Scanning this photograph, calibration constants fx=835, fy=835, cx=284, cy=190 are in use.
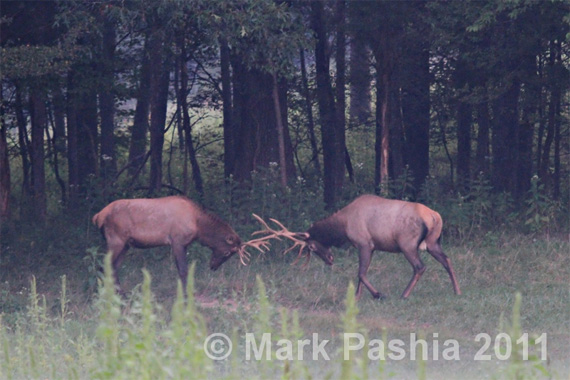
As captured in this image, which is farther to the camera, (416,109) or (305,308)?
(416,109)

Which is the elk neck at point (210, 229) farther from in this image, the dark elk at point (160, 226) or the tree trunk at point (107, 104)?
the tree trunk at point (107, 104)

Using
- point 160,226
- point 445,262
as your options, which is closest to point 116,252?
point 160,226

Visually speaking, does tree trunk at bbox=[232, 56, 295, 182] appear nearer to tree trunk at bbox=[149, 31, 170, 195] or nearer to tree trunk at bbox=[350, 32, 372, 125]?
tree trunk at bbox=[149, 31, 170, 195]

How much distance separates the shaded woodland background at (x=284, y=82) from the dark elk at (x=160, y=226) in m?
2.26

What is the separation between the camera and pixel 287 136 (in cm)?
1612

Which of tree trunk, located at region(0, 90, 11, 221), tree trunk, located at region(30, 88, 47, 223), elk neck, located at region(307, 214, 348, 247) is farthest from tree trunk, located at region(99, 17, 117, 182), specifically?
elk neck, located at region(307, 214, 348, 247)

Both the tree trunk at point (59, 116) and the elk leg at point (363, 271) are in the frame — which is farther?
the tree trunk at point (59, 116)

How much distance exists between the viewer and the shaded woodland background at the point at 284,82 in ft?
39.2

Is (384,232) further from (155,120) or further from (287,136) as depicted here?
(155,120)

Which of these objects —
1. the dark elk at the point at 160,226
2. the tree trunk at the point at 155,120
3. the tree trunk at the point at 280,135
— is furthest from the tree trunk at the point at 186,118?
the dark elk at the point at 160,226

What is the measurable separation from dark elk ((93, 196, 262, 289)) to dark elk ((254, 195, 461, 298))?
93 centimetres

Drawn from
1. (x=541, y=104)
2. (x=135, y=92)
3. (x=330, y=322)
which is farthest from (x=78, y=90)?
(x=541, y=104)

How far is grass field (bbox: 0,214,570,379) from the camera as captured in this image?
523cm

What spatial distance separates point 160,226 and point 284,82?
5913 millimetres
